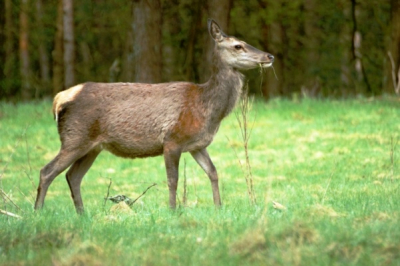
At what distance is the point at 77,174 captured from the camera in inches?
410

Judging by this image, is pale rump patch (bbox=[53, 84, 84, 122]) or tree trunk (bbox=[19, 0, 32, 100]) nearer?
pale rump patch (bbox=[53, 84, 84, 122])

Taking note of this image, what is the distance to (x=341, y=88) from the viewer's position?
33.1m

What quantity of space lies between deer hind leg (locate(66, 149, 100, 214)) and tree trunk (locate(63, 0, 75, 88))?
550 inches

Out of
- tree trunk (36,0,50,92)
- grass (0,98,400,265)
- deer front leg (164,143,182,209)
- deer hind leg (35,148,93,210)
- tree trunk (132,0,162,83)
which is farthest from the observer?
tree trunk (36,0,50,92)

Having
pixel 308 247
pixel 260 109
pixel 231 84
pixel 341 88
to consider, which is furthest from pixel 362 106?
pixel 341 88

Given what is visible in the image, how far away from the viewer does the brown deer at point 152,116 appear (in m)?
9.95

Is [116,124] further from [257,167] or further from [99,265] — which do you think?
[257,167]

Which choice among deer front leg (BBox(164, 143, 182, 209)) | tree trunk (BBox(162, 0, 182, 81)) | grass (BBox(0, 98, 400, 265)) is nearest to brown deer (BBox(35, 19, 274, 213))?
deer front leg (BBox(164, 143, 182, 209))

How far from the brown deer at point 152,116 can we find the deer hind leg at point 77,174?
0.04 ft

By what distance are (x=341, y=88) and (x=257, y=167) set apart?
18887mm

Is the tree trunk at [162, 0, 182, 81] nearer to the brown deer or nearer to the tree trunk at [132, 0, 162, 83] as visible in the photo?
the tree trunk at [132, 0, 162, 83]

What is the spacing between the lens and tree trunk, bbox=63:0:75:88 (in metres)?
24.0

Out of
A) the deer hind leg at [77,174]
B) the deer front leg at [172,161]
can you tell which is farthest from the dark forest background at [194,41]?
the deer front leg at [172,161]

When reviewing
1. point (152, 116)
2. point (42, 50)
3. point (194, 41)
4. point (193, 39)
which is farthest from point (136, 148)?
point (42, 50)
